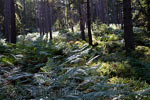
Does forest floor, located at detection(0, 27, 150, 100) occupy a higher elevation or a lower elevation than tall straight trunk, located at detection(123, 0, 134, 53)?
lower

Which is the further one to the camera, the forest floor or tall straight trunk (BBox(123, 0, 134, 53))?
tall straight trunk (BBox(123, 0, 134, 53))

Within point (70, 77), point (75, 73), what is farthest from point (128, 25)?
point (70, 77)

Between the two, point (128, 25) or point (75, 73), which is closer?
point (75, 73)

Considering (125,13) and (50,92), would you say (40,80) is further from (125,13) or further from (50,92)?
(125,13)

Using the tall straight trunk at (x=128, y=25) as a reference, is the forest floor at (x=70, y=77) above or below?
below

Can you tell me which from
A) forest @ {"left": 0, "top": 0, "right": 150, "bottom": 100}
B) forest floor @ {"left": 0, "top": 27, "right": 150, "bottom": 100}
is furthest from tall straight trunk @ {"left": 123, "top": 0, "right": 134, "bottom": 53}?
forest floor @ {"left": 0, "top": 27, "right": 150, "bottom": 100}

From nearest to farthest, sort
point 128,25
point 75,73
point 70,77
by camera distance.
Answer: point 70,77 < point 75,73 < point 128,25

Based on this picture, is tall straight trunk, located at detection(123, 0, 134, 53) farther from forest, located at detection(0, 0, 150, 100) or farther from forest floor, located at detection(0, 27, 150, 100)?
forest floor, located at detection(0, 27, 150, 100)

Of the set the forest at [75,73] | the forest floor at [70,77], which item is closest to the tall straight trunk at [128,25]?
the forest at [75,73]

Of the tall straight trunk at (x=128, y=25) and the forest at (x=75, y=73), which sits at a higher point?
the tall straight trunk at (x=128, y=25)

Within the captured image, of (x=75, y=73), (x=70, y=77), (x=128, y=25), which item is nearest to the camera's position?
(x=70, y=77)

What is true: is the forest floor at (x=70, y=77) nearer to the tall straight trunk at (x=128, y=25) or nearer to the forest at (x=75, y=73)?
the forest at (x=75, y=73)

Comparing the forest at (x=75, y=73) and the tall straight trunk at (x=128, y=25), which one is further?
the tall straight trunk at (x=128, y=25)

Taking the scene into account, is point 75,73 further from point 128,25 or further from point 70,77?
point 128,25
